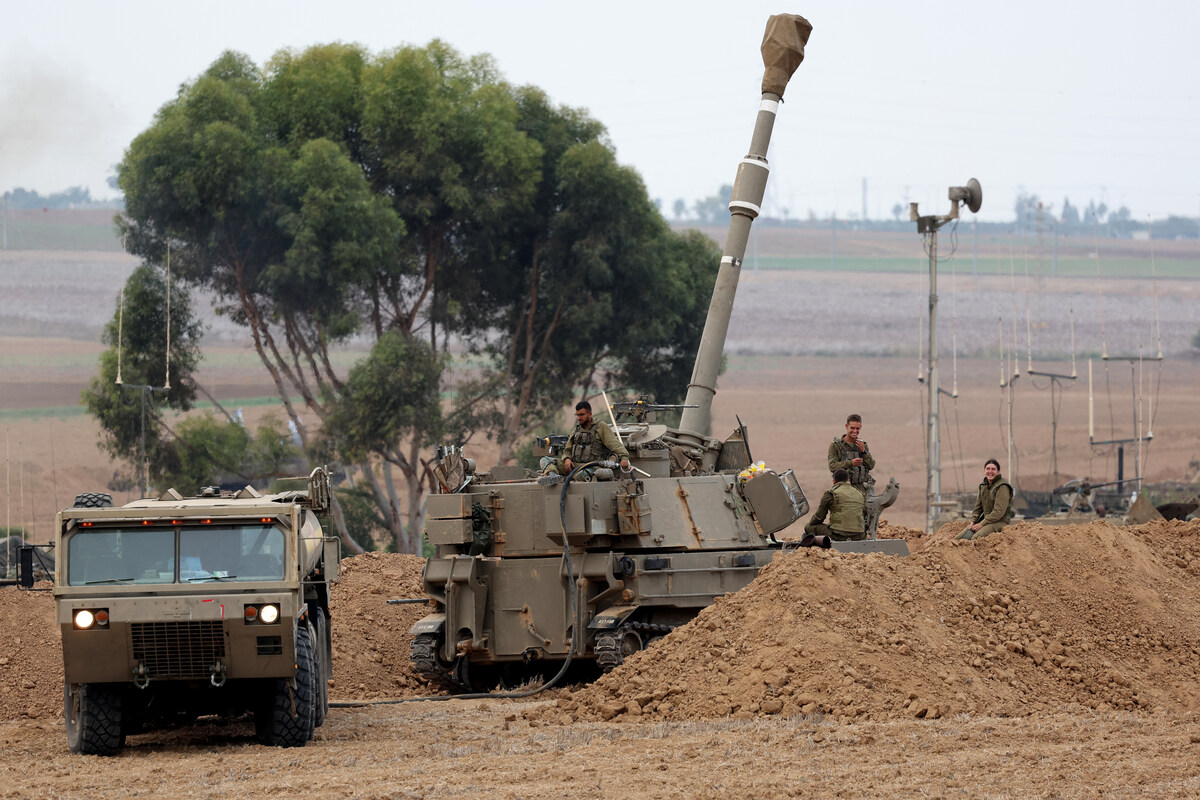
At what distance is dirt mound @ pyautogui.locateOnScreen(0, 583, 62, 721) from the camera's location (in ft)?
51.5

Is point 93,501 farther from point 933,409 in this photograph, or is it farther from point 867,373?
point 867,373

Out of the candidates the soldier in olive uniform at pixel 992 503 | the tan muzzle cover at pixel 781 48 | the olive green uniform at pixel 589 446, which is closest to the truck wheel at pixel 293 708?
the olive green uniform at pixel 589 446

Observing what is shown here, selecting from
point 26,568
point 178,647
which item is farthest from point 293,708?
point 26,568

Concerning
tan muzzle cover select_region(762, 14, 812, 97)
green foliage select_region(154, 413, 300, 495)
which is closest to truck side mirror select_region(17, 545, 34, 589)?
tan muzzle cover select_region(762, 14, 812, 97)

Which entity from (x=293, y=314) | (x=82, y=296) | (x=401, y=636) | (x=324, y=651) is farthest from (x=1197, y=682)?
(x=82, y=296)

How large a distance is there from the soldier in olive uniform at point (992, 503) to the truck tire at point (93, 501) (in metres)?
9.26

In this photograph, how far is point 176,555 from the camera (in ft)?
39.7

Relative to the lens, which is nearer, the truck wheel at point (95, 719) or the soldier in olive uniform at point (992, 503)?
the truck wheel at point (95, 719)

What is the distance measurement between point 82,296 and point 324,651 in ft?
220

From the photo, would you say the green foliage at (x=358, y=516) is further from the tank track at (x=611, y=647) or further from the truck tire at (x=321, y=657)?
the truck tire at (x=321, y=657)

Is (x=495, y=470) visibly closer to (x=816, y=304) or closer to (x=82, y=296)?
(x=82, y=296)

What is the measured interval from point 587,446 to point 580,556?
1.24 metres

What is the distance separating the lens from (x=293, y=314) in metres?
35.0

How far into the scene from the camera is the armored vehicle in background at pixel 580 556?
1627 centimetres
